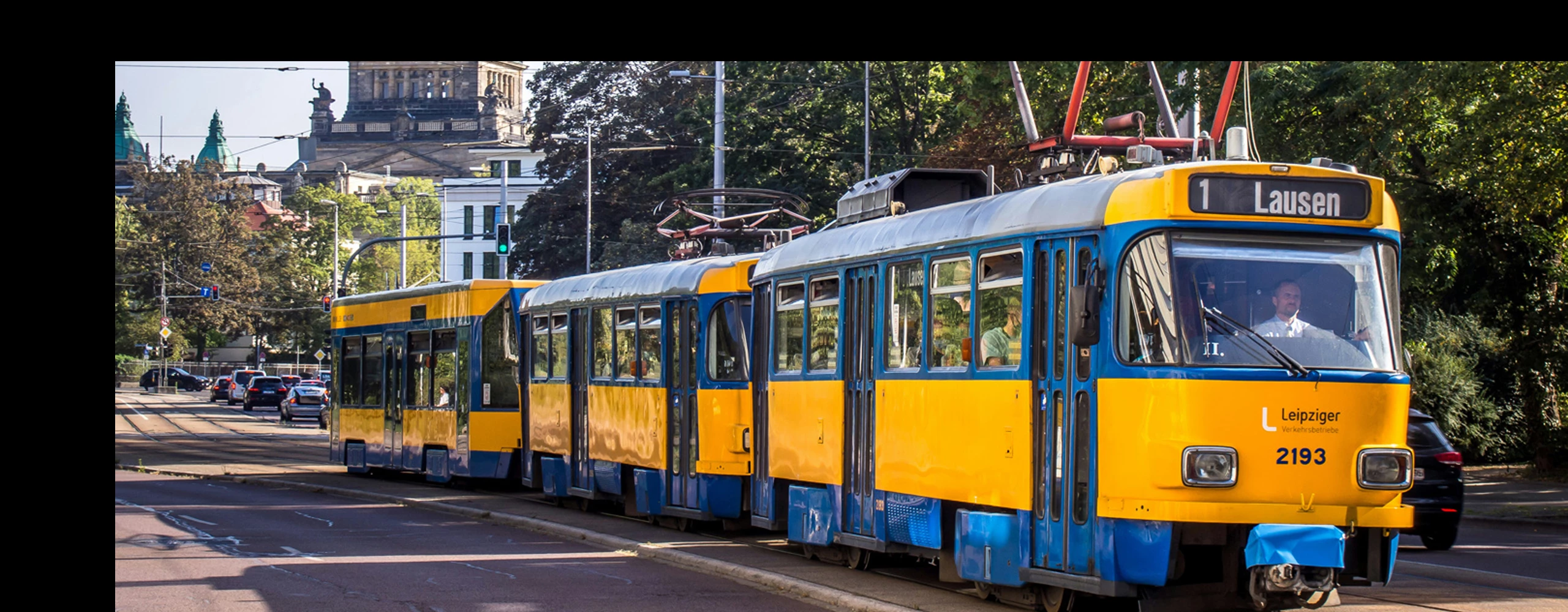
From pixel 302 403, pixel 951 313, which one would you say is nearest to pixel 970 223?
pixel 951 313

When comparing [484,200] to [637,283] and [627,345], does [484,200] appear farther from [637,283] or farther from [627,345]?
[637,283]

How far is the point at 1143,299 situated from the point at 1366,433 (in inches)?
55.6

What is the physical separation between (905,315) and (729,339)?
15.1ft

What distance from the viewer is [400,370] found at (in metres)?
28.0

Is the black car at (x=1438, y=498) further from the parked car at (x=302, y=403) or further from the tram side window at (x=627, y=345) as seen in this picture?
the parked car at (x=302, y=403)

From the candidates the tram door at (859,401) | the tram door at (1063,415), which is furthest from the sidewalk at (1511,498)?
the tram door at (1063,415)

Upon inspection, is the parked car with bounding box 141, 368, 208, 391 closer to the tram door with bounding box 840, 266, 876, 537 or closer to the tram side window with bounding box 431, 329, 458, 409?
the tram side window with bounding box 431, 329, 458, 409

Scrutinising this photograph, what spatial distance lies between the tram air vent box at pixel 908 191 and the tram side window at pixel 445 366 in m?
11.6

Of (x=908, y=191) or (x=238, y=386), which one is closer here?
(x=908, y=191)

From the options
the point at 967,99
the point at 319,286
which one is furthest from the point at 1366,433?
the point at 319,286

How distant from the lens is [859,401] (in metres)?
13.7

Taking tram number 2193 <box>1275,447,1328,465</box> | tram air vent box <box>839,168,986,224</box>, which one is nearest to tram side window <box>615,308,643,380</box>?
tram air vent box <box>839,168,986,224</box>
